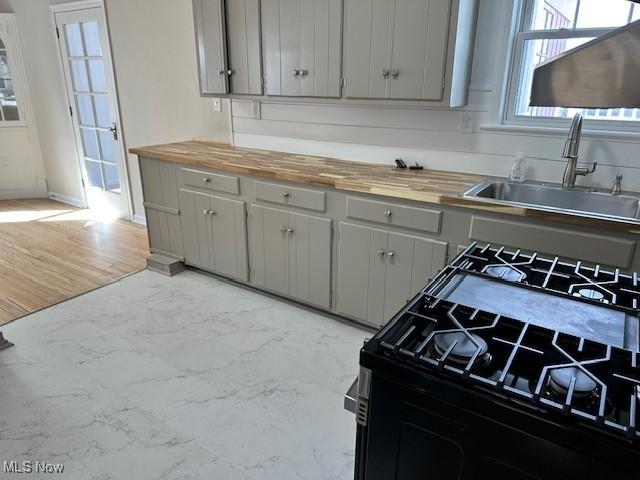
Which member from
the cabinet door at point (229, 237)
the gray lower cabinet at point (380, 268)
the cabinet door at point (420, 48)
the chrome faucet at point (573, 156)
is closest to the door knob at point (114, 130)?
the cabinet door at point (229, 237)

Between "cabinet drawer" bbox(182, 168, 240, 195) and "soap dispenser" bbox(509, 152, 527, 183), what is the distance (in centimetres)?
164

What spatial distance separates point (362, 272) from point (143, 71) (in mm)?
3019

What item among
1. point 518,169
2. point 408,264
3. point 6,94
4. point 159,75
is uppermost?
point 159,75

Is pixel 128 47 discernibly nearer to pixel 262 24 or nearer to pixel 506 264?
pixel 262 24

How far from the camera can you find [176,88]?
13.2 ft

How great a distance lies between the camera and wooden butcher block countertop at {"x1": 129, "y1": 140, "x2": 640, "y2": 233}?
2.01 m

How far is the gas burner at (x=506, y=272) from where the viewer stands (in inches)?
51.2

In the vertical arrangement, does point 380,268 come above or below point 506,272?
below

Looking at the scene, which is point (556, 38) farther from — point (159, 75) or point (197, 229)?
point (159, 75)

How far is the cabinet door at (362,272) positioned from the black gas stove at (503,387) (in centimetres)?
124

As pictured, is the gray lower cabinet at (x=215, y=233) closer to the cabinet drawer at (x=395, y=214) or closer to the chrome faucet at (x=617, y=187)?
the cabinet drawer at (x=395, y=214)

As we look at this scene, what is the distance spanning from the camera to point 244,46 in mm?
2912

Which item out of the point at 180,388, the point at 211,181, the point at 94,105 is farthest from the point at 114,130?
the point at 180,388

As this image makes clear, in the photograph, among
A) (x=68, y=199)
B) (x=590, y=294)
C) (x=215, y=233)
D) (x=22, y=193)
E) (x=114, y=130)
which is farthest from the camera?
(x=22, y=193)
